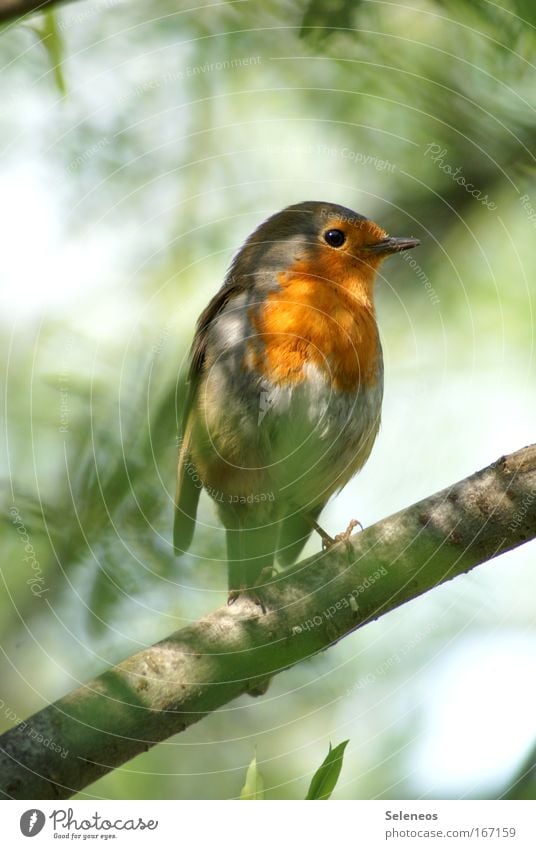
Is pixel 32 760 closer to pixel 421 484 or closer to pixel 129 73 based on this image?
pixel 421 484

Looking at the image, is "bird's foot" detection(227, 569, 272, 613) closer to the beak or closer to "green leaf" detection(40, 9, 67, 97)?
the beak

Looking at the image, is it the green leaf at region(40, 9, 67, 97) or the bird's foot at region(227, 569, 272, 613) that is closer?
the bird's foot at region(227, 569, 272, 613)

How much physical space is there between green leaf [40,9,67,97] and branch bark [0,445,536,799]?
2.06 metres

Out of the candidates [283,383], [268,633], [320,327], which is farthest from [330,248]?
[268,633]

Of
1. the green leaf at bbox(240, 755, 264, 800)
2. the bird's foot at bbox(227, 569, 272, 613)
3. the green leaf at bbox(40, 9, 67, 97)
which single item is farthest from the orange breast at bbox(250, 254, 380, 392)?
the green leaf at bbox(240, 755, 264, 800)

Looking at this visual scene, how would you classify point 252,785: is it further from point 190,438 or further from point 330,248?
point 330,248

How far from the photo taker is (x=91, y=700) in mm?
2680

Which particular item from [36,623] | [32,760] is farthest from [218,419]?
[32,760]

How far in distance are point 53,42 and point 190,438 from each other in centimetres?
166

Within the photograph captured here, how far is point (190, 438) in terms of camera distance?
13.0 ft

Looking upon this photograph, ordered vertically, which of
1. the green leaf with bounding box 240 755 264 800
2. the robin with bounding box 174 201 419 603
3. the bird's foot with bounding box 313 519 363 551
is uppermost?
the robin with bounding box 174 201 419 603

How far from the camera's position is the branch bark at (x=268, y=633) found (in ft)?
8.58
